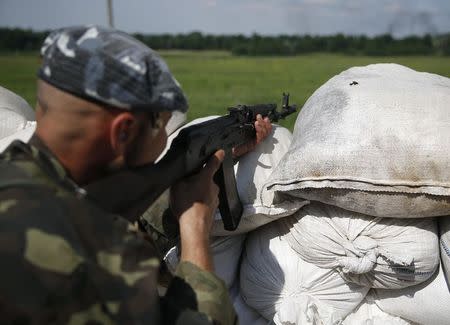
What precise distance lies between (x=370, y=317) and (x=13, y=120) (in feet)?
4.88

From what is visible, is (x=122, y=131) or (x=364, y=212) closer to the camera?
(x=122, y=131)

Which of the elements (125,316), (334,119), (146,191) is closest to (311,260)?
(334,119)

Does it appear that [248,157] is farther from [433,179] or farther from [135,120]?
[135,120]

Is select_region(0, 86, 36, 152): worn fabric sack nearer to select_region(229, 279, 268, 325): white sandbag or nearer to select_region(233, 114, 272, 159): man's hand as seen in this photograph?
select_region(233, 114, 272, 159): man's hand

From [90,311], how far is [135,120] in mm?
319

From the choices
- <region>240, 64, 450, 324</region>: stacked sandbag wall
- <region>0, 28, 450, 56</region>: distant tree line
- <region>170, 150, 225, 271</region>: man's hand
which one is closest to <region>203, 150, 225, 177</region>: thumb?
<region>170, 150, 225, 271</region>: man's hand

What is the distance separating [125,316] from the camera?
87 cm

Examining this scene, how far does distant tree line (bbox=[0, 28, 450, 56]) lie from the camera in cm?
1040

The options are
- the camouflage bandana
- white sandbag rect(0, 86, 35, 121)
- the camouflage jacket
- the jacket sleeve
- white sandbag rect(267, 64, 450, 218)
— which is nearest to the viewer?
the camouflage jacket

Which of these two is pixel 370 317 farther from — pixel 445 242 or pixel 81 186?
pixel 81 186

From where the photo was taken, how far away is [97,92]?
0.89 meters

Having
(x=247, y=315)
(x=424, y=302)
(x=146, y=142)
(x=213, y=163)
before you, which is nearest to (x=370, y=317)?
(x=424, y=302)

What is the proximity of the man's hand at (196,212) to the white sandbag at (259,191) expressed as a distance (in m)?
0.49

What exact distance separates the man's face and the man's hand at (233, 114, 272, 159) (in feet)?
2.53
